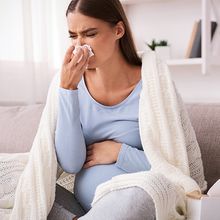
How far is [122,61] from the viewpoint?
1.59 m

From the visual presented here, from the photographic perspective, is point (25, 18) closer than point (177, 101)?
No

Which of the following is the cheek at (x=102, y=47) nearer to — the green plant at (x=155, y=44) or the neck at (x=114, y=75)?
the neck at (x=114, y=75)

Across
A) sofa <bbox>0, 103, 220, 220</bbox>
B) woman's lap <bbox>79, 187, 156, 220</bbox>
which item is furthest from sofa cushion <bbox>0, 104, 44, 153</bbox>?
woman's lap <bbox>79, 187, 156, 220</bbox>

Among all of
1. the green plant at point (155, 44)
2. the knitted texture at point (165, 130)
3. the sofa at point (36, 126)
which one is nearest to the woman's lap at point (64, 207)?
the sofa at point (36, 126)

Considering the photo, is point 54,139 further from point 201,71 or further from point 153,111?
point 201,71

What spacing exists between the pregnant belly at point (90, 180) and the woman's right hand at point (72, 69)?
245 millimetres

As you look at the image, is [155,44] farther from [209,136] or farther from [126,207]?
[126,207]

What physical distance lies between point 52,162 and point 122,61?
387 millimetres

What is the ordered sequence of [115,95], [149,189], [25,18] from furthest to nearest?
[25,18]
[115,95]
[149,189]

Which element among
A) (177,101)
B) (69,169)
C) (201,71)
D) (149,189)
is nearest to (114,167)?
(69,169)

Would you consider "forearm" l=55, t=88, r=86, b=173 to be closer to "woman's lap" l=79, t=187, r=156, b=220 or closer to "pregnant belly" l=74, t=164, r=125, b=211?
"pregnant belly" l=74, t=164, r=125, b=211

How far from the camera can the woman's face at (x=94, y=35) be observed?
1442 mm

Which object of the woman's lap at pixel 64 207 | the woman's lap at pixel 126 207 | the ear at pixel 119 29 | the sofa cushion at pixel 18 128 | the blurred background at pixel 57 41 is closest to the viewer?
the woman's lap at pixel 126 207

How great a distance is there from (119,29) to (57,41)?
0.98m
